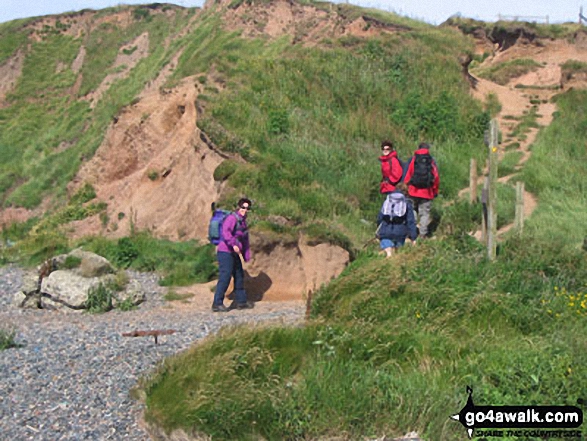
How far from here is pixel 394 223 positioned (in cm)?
1077

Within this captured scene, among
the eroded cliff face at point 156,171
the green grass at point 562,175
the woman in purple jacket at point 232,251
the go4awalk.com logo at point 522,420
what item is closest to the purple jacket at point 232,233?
the woman in purple jacket at point 232,251

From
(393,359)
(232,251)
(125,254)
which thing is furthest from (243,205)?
(393,359)

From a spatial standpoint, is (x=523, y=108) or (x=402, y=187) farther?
(x=523, y=108)

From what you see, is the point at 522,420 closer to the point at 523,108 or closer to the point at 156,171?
the point at 156,171

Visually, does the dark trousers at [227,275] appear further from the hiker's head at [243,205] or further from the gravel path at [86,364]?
the hiker's head at [243,205]

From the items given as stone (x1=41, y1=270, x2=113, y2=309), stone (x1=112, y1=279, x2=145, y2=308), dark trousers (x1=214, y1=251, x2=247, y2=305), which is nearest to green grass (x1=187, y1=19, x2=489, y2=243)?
dark trousers (x1=214, y1=251, x2=247, y2=305)

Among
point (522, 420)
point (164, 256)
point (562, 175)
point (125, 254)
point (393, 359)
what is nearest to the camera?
point (522, 420)

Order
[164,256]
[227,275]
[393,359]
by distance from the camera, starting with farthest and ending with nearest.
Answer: [164,256], [227,275], [393,359]

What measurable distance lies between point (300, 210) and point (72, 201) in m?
8.29

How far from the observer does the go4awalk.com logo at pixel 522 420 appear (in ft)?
19.5

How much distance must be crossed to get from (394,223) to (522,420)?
4.97 metres

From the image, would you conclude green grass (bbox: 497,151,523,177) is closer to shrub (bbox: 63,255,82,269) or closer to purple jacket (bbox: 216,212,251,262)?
purple jacket (bbox: 216,212,251,262)

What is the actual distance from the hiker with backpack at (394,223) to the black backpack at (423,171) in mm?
1163

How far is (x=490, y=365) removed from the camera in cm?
674
